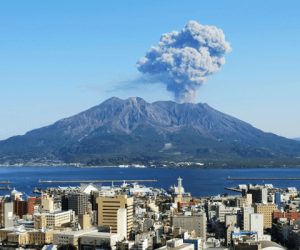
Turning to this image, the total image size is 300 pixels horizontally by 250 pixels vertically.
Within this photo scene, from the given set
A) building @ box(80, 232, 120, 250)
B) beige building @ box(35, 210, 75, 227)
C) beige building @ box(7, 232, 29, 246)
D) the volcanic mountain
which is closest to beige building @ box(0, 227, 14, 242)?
beige building @ box(7, 232, 29, 246)

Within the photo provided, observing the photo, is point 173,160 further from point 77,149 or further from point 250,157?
point 77,149

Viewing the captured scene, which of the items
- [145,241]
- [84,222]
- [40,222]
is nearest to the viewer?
[145,241]

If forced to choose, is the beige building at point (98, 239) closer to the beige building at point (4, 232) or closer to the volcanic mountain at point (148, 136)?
the beige building at point (4, 232)

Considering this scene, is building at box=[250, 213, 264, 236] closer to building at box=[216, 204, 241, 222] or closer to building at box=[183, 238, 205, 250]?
building at box=[216, 204, 241, 222]

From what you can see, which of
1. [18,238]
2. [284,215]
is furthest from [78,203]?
[284,215]

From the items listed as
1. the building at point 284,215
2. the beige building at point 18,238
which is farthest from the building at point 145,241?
the building at point 284,215

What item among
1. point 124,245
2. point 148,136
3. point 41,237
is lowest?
point 124,245

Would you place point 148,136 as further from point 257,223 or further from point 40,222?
point 40,222
